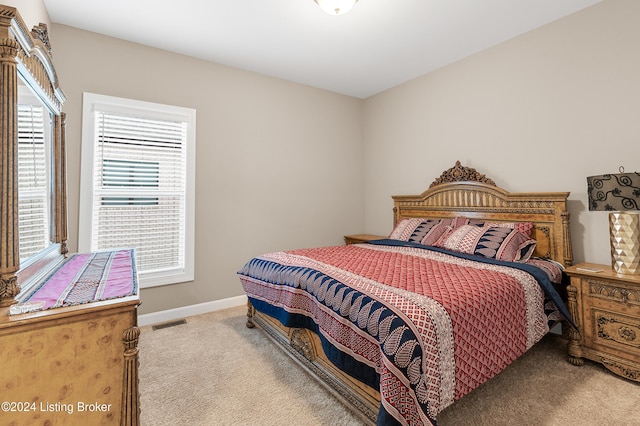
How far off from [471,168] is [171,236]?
3463 millimetres

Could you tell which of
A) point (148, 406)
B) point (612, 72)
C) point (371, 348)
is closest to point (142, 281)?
point (148, 406)

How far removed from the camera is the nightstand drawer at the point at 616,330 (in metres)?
1.94

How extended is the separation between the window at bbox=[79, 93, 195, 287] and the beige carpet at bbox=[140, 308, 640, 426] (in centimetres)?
102

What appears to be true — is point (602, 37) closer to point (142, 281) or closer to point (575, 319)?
point (575, 319)

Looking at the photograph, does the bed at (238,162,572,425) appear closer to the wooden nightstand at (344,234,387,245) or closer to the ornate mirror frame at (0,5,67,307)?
the wooden nightstand at (344,234,387,245)

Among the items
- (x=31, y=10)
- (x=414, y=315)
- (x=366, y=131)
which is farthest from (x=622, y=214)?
(x=31, y=10)

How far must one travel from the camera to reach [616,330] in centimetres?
201

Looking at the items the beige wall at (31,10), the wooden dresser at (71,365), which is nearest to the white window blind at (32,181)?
the wooden dresser at (71,365)

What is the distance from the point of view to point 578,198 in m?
2.56

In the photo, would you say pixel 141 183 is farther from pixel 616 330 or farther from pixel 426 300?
pixel 616 330

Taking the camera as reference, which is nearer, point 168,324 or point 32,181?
point 32,181

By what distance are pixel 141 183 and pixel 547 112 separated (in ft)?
13.5

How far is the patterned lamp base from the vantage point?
6.70 feet

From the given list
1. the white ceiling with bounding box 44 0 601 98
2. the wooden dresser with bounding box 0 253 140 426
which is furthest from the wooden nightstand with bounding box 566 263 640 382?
the wooden dresser with bounding box 0 253 140 426
